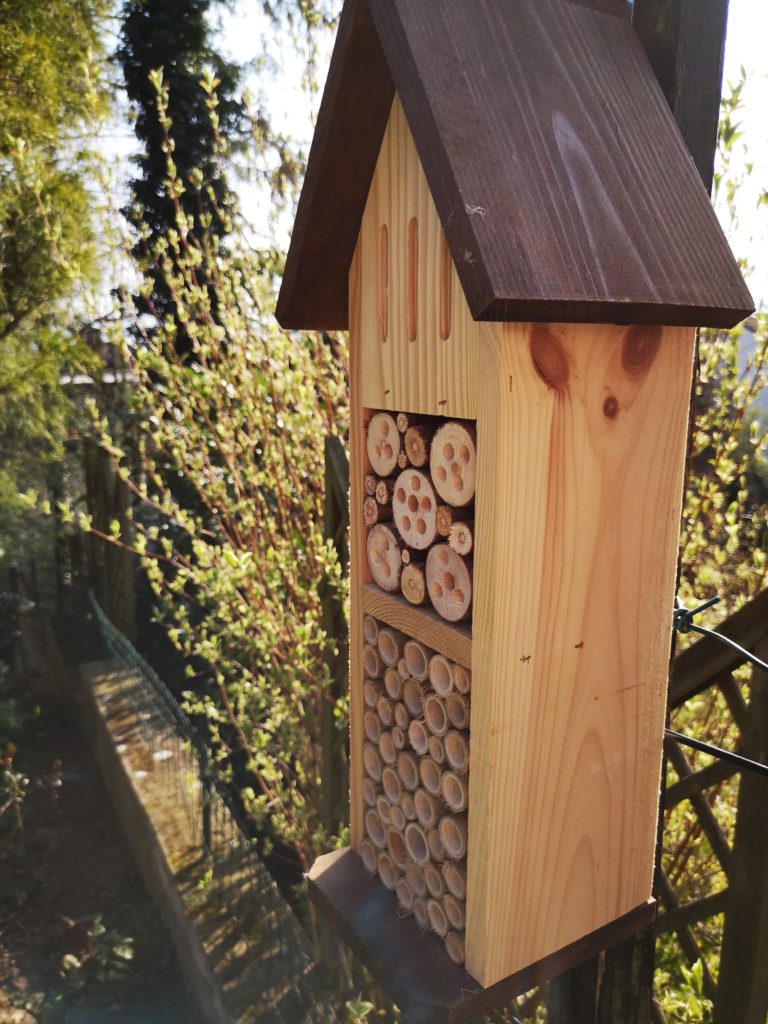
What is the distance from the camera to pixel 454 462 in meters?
0.98

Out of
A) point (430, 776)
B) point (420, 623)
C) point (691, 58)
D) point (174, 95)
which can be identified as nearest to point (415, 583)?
point (420, 623)

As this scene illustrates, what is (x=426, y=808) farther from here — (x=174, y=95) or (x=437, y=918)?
(x=174, y=95)

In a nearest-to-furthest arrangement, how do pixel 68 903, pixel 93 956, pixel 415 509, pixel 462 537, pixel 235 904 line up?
pixel 462 537 → pixel 415 509 → pixel 235 904 → pixel 93 956 → pixel 68 903

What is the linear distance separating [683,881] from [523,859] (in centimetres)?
173

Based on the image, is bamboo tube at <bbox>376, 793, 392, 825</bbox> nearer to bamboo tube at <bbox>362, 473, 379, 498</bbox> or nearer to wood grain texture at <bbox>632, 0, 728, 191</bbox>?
bamboo tube at <bbox>362, 473, 379, 498</bbox>

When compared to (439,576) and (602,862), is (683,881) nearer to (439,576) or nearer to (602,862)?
(602,862)

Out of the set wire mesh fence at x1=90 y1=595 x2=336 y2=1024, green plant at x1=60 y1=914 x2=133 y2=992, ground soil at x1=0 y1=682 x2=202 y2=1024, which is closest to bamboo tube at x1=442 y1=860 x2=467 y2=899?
wire mesh fence at x1=90 y1=595 x2=336 y2=1024

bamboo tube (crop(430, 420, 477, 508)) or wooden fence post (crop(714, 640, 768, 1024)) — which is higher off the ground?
bamboo tube (crop(430, 420, 477, 508))

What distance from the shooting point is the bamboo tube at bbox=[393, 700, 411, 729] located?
114 cm

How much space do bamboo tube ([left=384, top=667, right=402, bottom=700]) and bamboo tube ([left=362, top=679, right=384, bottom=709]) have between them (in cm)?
4

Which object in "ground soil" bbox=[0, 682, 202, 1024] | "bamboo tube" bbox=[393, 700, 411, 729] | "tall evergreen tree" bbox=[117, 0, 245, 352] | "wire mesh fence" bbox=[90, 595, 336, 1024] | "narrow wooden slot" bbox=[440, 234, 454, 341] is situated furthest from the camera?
"tall evergreen tree" bbox=[117, 0, 245, 352]

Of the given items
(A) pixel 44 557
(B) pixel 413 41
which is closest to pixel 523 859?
(B) pixel 413 41

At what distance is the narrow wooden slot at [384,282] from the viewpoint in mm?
1053

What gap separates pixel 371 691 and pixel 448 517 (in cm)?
37
